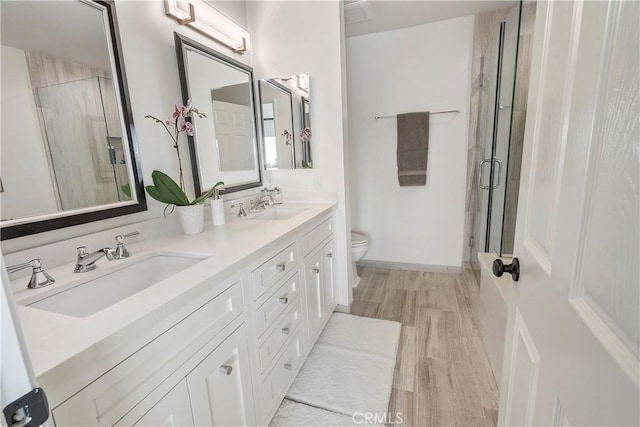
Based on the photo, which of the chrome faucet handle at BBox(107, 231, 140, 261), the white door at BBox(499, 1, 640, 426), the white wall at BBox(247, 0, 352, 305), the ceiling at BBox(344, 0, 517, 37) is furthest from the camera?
the ceiling at BBox(344, 0, 517, 37)

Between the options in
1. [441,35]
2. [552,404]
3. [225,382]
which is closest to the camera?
[552,404]

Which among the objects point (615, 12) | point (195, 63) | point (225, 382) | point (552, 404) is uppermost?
point (195, 63)

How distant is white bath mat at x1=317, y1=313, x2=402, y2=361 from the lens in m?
1.88

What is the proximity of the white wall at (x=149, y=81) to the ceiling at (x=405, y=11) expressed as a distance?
144cm

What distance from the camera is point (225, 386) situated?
3.30 ft

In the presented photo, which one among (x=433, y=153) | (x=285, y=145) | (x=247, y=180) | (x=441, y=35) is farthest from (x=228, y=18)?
Answer: (x=433, y=153)

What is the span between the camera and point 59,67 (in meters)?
1.04

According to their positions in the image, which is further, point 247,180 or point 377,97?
point 377,97

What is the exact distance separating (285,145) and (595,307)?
209cm

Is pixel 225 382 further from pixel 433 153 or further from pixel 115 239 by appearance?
pixel 433 153

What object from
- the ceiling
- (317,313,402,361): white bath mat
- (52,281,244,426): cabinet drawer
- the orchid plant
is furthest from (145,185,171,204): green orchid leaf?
the ceiling

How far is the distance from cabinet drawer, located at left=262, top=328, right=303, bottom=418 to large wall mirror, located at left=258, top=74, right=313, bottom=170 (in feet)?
4.17

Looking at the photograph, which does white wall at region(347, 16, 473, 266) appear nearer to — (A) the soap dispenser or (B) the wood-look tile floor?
(B) the wood-look tile floor

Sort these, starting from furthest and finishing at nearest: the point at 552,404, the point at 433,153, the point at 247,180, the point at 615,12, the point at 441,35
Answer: the point at 433,153, the point at 441,35, the point at 247,180, the point at 552,404, the point at 615,12
